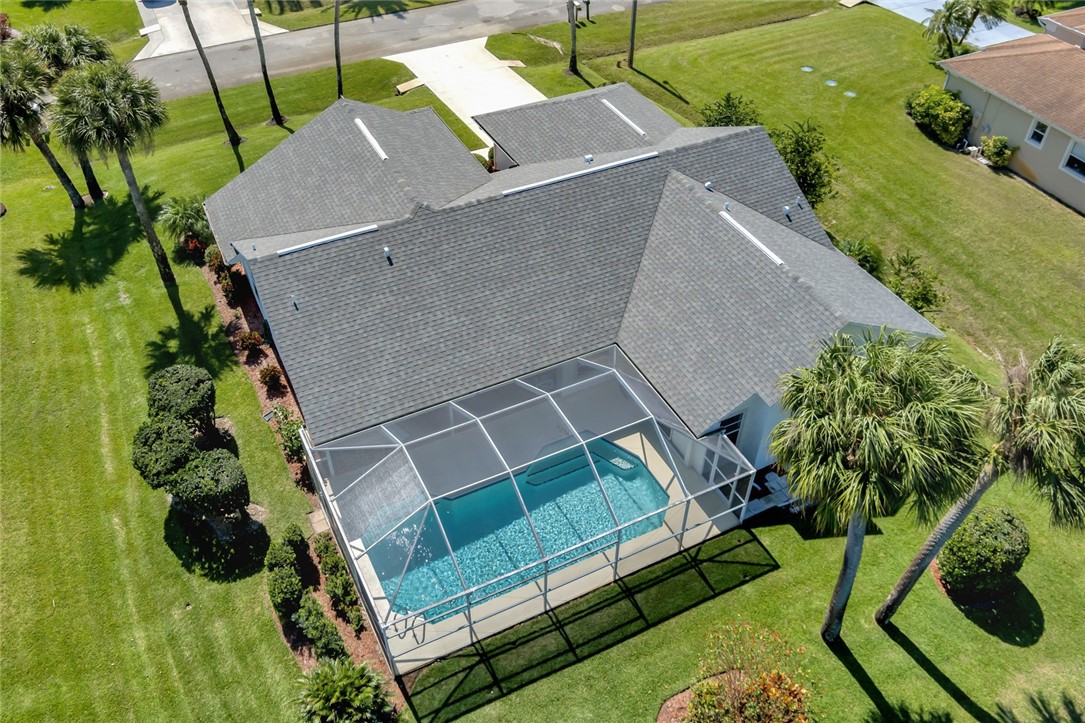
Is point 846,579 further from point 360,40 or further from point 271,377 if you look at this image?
point 360,40

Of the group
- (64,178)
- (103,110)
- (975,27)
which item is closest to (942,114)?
(975,27)

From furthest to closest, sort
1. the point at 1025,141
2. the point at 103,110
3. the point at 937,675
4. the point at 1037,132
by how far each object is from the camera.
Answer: the point at 1025,141 → the point at 1037,132 → the point at 103,110 → the point at 937,675

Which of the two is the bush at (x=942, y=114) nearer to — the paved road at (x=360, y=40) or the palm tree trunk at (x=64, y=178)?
the paved road at (x=360, y=40)

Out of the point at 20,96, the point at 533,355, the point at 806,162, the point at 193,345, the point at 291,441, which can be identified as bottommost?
the point at 291,441

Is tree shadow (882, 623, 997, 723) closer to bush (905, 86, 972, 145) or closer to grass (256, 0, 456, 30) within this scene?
bush (905, 86, 972, 145)

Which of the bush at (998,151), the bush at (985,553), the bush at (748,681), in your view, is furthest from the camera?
the bush at (998,151)

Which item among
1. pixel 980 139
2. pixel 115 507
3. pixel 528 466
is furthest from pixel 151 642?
pixel 980 139

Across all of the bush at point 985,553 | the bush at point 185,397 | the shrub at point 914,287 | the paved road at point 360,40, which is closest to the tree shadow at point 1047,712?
the bush at point 985,553

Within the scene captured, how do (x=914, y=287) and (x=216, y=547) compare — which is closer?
(x=216, y=547)
